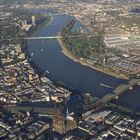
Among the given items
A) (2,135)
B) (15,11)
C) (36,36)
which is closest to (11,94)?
(2,135)

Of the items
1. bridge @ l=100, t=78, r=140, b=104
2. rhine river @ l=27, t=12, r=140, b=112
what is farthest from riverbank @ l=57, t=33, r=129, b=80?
bridge @ l=100, t=78, r=140, b=104

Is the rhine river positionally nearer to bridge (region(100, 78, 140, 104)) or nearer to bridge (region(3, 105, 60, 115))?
bridge (region(100, 78, 140, 104))

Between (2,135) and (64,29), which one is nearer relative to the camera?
(2,135)

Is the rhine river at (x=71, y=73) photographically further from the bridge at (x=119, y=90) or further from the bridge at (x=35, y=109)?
the bridge at (x=35, y=109)

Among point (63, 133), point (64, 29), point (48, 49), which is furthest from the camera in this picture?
point (64, 29)

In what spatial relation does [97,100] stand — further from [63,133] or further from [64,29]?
[64,29]

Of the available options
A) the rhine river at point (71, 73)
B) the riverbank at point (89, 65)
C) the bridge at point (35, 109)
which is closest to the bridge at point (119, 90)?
the rhine river at point (71, 73)
